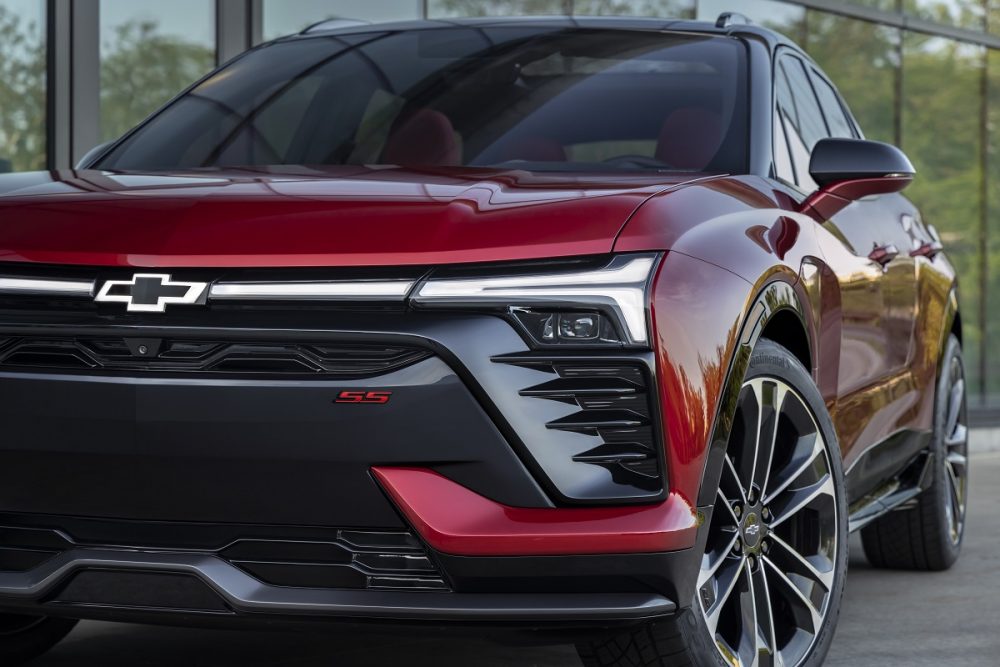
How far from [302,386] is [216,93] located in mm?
2037

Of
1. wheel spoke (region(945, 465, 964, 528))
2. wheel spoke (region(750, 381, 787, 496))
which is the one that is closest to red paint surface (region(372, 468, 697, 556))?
wheel spoke (region(750, 381, 787, 496))

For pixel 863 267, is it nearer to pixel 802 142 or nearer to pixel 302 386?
pixel 802 142

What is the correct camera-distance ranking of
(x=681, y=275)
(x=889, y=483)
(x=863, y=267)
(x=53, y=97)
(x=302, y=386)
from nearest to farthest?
1. (x=302, y=386)
2. (x=681, y=275)
3. (x=863, y=267)
4. (x=889, y=483)
5. (x=53, y=97)

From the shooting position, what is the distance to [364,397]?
2641 millimetres

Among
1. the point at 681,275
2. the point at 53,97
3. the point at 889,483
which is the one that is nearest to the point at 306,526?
the point at 681,275

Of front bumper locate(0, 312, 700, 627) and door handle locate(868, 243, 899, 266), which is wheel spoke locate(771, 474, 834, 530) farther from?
door handle locate(868, 243, 899, 266)

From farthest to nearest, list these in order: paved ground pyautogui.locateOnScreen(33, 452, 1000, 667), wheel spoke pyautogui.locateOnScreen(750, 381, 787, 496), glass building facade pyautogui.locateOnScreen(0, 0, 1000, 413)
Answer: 1. glass building facade pyautogui.locateOnScreen(0, 0, 1000, 413)
2. paved ground pyautogui.locateOnScreen(33, 452, 1000, 667)
3. wheel spoke pyautogui.locateOnScreen(750, 381, 787, 496)

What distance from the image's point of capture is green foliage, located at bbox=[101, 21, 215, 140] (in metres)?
8.41

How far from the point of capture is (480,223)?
279 cm

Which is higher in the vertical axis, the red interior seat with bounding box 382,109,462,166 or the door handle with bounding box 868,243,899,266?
the red interior seat with bounding box 382,109,462,166

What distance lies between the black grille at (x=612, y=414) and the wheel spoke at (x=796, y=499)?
0.82 m

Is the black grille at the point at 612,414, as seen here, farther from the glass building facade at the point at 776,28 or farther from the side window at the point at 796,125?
the glass building facade at the point at 776,28

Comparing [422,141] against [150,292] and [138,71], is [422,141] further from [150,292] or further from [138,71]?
[138,71]

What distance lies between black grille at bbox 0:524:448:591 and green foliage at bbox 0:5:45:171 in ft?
18.7
